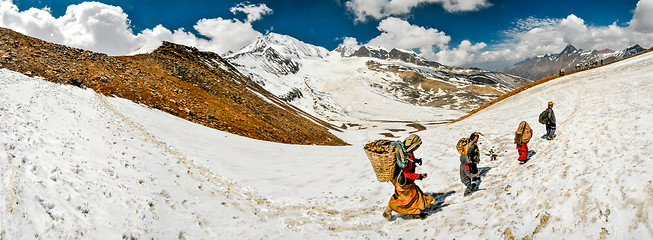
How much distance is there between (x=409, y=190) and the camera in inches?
344

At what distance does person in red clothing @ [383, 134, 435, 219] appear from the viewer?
28.0ft

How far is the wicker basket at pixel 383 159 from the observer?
8.55 metres

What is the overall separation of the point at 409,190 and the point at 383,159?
1.38 meters

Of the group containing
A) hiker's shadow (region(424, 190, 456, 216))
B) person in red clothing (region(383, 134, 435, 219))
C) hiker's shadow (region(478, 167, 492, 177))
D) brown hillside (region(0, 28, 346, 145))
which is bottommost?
hiker's shadow (region(424, 190, 456, 216))

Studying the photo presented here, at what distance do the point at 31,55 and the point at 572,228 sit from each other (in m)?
39.1

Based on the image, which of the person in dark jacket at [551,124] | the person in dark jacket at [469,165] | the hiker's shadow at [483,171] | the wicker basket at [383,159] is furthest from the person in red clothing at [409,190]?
the person in dark jacket at [551,124]

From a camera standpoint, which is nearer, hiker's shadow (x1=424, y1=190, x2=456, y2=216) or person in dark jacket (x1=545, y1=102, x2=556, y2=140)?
hiker's shadow (x1=424, y1=190, x2=456, y2=216)

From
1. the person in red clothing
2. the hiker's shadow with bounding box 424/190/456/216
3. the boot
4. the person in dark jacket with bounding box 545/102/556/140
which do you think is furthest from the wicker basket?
the person in dark jacket with bounding box 545/102/556/140

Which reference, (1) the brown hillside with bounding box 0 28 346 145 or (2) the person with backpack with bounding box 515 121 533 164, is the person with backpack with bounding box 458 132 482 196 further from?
(1) the brown hillside with bounding box 0 28 346 145

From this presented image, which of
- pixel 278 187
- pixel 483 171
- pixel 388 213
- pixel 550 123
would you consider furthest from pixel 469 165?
pixel 278 187

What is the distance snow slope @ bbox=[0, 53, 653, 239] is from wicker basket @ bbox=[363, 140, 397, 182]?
181 cm

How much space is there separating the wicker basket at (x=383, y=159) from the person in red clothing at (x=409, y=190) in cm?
29

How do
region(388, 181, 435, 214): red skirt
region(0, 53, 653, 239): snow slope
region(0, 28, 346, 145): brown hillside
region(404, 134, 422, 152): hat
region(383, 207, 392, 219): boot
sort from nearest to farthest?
region(0, 53, 653, 239): snow slope, region(404, 134, 422, 152): hat, region(388, 181, 435, 214): red skirt, region(383, 207, 392, 219): boot, region(0, 28, 346, 145): brown hillside

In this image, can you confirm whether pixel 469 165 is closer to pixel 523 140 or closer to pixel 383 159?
pixel 523 140
